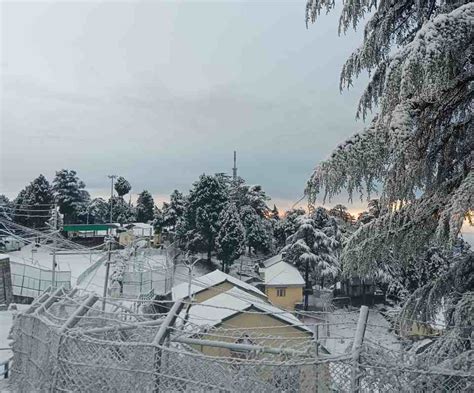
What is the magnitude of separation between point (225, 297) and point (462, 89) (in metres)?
12.4

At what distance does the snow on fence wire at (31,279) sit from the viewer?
13.9 metres

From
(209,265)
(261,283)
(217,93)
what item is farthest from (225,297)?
(209,265)

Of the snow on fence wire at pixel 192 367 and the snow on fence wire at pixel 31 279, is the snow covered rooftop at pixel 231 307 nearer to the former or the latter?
the snow on fence wire at pixel 31 279

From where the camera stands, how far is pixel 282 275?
2450 centimetres

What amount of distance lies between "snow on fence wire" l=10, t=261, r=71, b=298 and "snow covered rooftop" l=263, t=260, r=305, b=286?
1208 centimetres

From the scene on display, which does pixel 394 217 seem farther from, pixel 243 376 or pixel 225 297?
pixel 225 297

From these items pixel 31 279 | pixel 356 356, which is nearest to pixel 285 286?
pixel 31 279

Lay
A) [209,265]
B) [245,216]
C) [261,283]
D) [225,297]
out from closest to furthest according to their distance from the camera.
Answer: [225,297] → [261,283] → [209,265] → [245,216]

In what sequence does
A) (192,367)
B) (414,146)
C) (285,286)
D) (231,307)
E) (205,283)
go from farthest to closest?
1. (285,286)
2. (205,283)
3. (231,307)
4. (414,146)
5. (192,367)

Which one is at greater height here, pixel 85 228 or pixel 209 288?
pixel 85 228

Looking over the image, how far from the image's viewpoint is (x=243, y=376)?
2.98 meters

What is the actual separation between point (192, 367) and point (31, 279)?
1270 centimetres

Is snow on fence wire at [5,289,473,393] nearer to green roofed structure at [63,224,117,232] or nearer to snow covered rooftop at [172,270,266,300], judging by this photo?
snow covered rooftop at [172,270,266,300]

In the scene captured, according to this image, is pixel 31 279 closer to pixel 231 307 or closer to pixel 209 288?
pixel 209 288
